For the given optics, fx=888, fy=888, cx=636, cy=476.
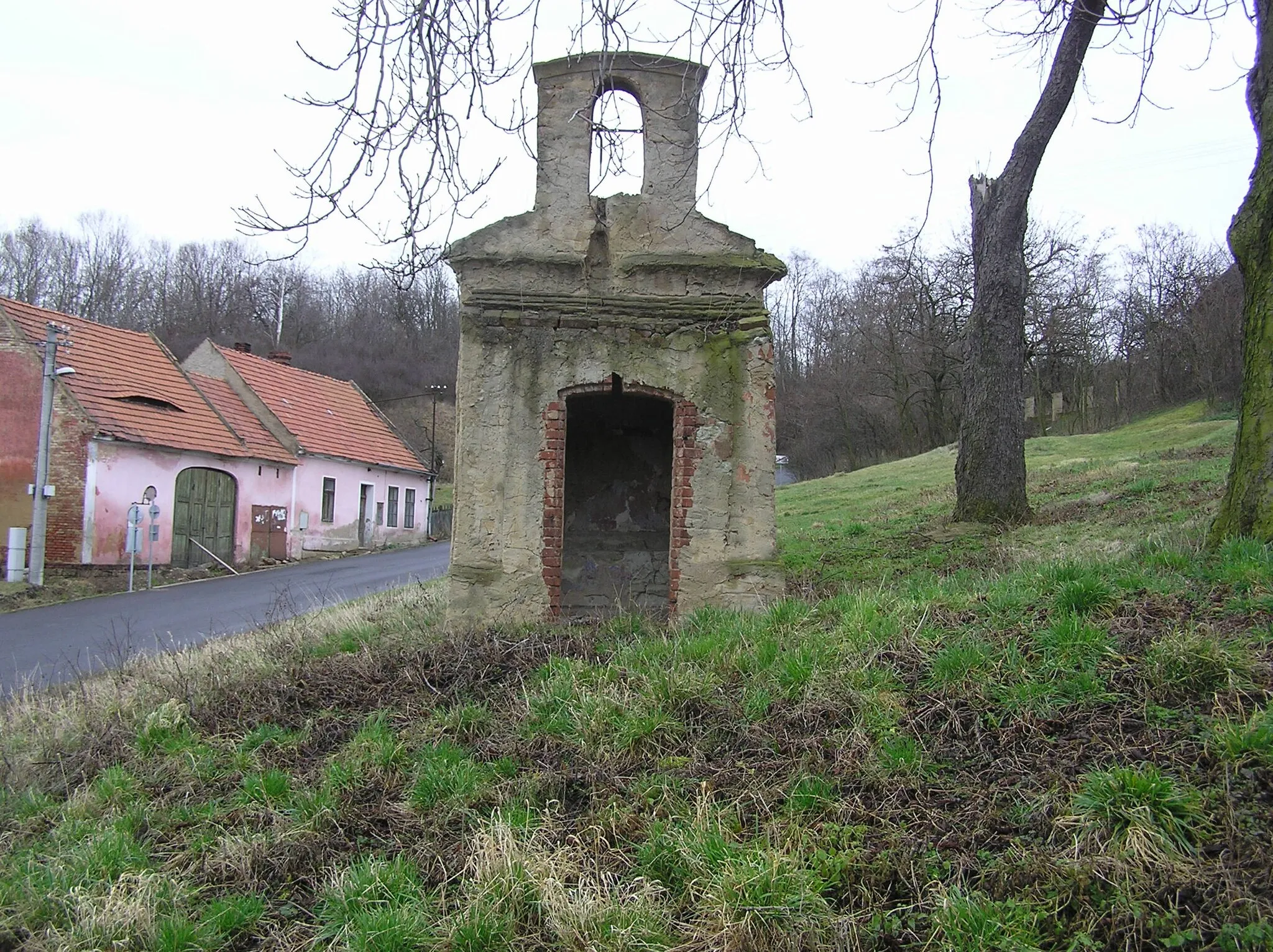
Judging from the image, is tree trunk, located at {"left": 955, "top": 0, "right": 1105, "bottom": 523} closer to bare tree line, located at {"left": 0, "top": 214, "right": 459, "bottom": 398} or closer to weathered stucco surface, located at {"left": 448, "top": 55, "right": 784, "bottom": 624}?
weathered stucco surface, located at {"left": 448, "top": 55, "right": 784, "bottom": 624}

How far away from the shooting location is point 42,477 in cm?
2011

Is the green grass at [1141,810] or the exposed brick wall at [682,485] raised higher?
the exposed brick wall at [682,485]

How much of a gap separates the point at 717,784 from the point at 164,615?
14917 millimetres

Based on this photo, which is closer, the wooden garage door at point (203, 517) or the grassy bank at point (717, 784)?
the grassy bank at point (717, 784)

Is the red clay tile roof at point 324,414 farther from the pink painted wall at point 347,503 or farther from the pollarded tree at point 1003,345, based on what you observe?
the pollarded tree at point 1003,345

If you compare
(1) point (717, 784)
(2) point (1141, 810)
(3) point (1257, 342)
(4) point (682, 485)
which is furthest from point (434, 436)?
(2) point (1141, 810)

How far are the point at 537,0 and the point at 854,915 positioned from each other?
453 cm

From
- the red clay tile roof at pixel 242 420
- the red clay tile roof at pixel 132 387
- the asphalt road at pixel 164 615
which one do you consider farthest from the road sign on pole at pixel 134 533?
the red clay tile roof at pixel 242 420

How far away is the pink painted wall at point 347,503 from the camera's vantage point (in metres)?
29.2

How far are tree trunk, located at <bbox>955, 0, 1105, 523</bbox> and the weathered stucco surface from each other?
5.08 metres

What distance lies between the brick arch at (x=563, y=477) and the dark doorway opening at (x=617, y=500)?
182cm

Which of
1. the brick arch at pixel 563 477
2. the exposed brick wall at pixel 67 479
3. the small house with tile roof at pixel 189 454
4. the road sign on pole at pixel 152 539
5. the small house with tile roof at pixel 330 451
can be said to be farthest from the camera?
the small house with tile roof at pixel 330 451

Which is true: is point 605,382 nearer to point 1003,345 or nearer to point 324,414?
point 1003,345

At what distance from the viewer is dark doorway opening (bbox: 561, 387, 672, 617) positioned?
10.3 meters
